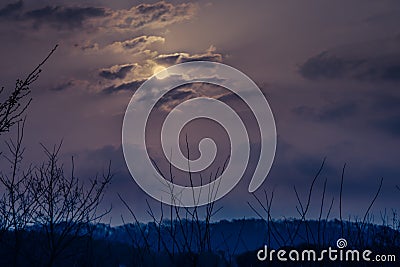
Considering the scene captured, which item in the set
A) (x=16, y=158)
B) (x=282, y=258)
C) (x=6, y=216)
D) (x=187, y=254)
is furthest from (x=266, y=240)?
(x=6, y=216)

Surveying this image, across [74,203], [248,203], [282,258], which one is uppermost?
[74,203]

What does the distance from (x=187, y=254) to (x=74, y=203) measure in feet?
21.5

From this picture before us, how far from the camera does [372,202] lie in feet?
20.4

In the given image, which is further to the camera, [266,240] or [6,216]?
[6,216]

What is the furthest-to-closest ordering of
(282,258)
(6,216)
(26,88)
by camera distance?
(6,216) < (26,88) < (282,258)

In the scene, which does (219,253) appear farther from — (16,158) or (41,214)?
(41,214)

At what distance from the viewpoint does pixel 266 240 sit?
6.36 metres

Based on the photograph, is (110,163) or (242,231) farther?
(110,163)

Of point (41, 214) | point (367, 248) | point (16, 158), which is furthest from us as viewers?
point (41, 214)

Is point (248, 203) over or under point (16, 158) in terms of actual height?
under

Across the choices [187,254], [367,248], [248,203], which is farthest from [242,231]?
[367,248]

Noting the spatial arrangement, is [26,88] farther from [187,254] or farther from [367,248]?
[367,248]

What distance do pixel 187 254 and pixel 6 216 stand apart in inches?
239

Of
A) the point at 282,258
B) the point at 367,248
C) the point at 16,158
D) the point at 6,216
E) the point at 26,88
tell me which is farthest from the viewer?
the point at 6,216
